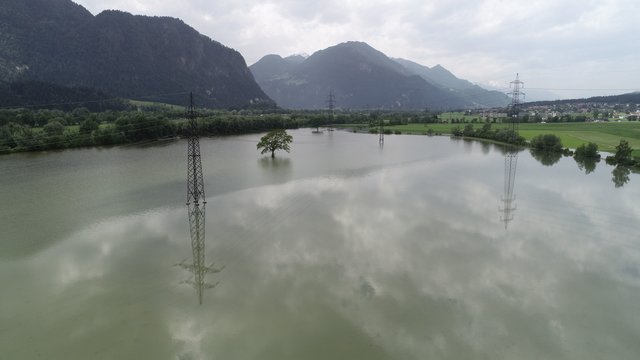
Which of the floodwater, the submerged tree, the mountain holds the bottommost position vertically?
the floodwater

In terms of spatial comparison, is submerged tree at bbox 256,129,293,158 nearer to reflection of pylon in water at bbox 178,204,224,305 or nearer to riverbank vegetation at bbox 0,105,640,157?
reflection of pylon in water at bbox 178,204,224,305

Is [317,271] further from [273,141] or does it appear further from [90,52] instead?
[90,52]

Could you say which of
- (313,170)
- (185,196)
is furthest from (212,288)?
(313,170)

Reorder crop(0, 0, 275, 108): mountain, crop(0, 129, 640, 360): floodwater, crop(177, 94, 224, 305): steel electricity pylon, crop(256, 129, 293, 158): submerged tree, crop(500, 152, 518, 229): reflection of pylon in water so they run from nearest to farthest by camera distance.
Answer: crop(0, 129, 640, 360): floodwater < crop(177, 94, 224, 305): steel electricity pylon < crop(500, 152, 518, 229): reflection of pylon in water < crop(256, 129, 293, 158): submerged tree < crop(0, 0, 275, 108): mountain

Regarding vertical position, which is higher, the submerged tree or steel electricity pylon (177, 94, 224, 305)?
the submerged tree

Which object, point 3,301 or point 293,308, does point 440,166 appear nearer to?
point 293,308

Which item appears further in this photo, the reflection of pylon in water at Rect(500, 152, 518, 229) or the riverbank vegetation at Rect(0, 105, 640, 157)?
the riverbank vegetation at Rect(0, 105, 640, 157)

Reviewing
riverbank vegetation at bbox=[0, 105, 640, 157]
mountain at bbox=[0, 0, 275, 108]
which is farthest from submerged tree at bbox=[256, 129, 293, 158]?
mountain at bbox=[0, 0, 275, 108]

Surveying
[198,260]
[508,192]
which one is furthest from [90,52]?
[508,192]
